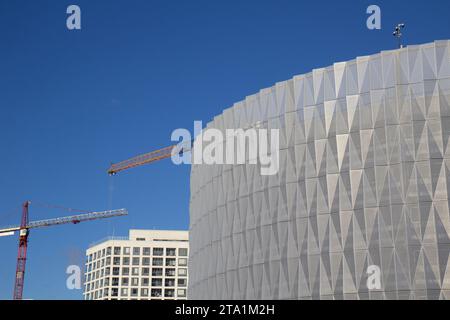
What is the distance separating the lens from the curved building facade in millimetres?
44188

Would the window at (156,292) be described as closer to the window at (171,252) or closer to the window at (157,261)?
the window at (157,261)

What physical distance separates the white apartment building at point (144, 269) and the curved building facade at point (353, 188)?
122851 millimetres

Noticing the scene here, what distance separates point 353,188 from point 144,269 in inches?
5383

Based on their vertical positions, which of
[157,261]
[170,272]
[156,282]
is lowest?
[156,282]

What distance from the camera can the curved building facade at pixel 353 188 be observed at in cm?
4419

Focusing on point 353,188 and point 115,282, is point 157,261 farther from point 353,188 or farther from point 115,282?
point 353,188

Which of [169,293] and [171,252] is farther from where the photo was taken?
→ [171,252]

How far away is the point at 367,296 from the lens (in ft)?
148

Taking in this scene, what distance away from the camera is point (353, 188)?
155 ft

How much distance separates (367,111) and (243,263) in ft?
53.4

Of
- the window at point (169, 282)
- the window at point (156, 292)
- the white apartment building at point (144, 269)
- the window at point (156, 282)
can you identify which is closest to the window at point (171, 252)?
the white apartment building at point (144, 269)

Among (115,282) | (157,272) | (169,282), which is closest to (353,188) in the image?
(169,282)
